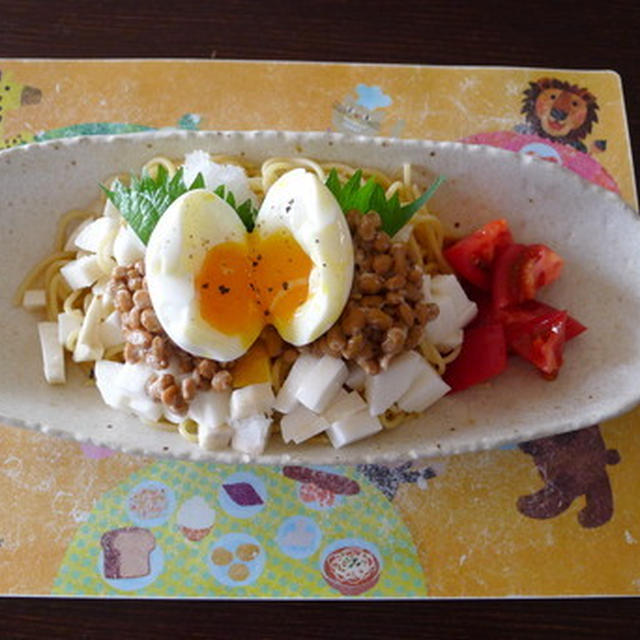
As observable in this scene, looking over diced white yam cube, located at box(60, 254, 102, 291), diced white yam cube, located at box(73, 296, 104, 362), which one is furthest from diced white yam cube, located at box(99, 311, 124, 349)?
diced white yam cube, located at box(60, 254, 102, 291)

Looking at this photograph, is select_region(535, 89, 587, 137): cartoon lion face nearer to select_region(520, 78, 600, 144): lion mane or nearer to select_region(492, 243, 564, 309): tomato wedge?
select_region(520, 78, 600, 144): lion mane

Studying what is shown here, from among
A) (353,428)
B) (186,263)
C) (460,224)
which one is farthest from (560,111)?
(186,263)

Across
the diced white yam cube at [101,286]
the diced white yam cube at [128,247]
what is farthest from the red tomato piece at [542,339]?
the diced white yam cube at [101,286]

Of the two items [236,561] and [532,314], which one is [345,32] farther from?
[236,561]

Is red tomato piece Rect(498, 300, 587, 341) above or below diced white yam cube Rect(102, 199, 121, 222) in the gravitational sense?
below

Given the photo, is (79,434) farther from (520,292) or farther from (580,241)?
(580,241)

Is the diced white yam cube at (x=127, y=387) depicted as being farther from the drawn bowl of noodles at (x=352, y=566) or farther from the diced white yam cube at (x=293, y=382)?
the drawn bowl of noodles at (x=352, y=566)
